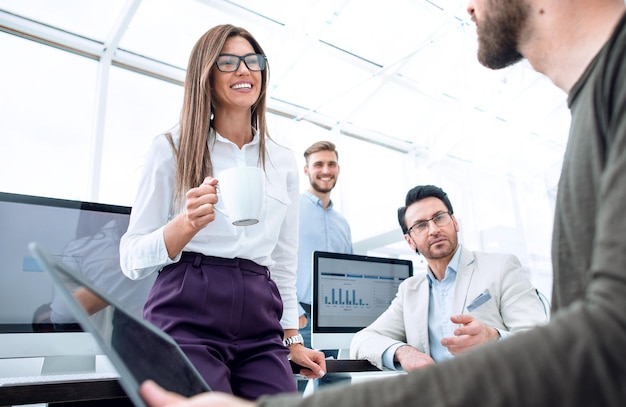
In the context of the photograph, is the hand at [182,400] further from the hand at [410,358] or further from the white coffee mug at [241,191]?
the hand at [410,358]

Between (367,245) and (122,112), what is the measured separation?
3024 mm

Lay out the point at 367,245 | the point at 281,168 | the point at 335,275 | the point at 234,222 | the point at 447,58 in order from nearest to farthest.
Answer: the point at 234,222 < the point at 281,168 < the point at 335,275 < the point at 367,245 < the point at 447,58

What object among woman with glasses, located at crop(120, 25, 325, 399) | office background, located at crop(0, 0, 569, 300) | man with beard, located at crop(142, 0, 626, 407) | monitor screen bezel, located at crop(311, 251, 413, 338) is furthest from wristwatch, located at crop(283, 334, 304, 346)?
office background, located at crop(0, 0, 569, 300)

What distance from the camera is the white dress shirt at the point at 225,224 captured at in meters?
1.06

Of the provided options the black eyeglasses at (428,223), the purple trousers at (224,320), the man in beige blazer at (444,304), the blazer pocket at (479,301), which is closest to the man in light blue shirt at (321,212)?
the black eyeglasses at (428,223)

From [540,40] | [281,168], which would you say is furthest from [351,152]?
[540,40]

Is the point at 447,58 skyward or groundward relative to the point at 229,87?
skyward

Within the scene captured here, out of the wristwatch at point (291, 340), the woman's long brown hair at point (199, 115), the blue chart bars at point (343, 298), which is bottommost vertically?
the wristwatch at point (291, 340)

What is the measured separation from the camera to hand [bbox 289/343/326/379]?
4.14 ft

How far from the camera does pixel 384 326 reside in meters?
2.01

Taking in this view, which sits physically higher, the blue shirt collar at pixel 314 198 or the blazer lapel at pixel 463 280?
the blue shirt collar at pixel 314 198

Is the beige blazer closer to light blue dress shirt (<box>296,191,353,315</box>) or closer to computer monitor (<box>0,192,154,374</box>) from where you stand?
computer monitor (<box>0,192,154,374</box>)

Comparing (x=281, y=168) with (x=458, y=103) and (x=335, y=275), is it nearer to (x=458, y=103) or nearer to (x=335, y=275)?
(x=335, y=275)

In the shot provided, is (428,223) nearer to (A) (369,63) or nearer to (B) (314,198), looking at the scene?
(B) (314,198)
